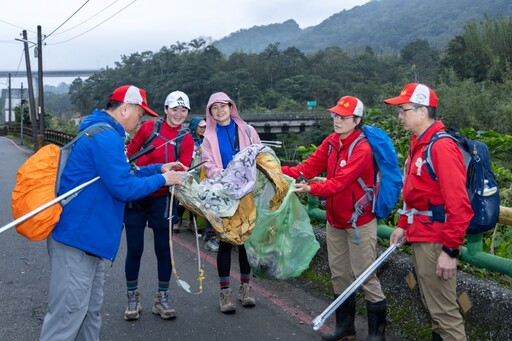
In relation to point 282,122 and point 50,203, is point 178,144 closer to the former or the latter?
point 50,203

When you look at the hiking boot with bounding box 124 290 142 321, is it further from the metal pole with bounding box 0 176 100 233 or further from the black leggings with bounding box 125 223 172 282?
the metal pole with bounding box 0 176 100 233

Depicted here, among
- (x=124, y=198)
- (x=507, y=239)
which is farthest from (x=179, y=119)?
(x=507, y=239)

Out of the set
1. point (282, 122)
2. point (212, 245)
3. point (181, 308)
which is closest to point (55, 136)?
point (212, 245)

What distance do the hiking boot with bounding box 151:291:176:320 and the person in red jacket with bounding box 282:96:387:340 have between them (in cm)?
132

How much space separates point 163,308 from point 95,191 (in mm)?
1732

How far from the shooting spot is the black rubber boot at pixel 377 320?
12.9 ft

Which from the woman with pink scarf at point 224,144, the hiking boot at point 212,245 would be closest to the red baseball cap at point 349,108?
the woman with pink scarf at point 224,144

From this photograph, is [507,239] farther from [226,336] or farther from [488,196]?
[226,336]

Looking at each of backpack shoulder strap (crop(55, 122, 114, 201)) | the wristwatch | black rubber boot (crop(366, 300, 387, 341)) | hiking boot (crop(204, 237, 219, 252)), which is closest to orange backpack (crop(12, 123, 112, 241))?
backpack shoulder strap (crop(55, 122, 114, 201))

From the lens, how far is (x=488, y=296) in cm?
371

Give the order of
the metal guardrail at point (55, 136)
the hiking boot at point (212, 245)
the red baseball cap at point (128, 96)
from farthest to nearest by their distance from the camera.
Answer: the metal guardrail at point (55, 136), the hiking boot at point (212, 245), the red baseball cap at point (128, 96)

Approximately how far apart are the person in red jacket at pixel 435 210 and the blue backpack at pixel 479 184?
0.23 feet

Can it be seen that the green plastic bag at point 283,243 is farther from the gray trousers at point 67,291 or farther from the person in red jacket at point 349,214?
the gray trousers at point 67,291

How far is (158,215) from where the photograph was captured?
4434 mm
